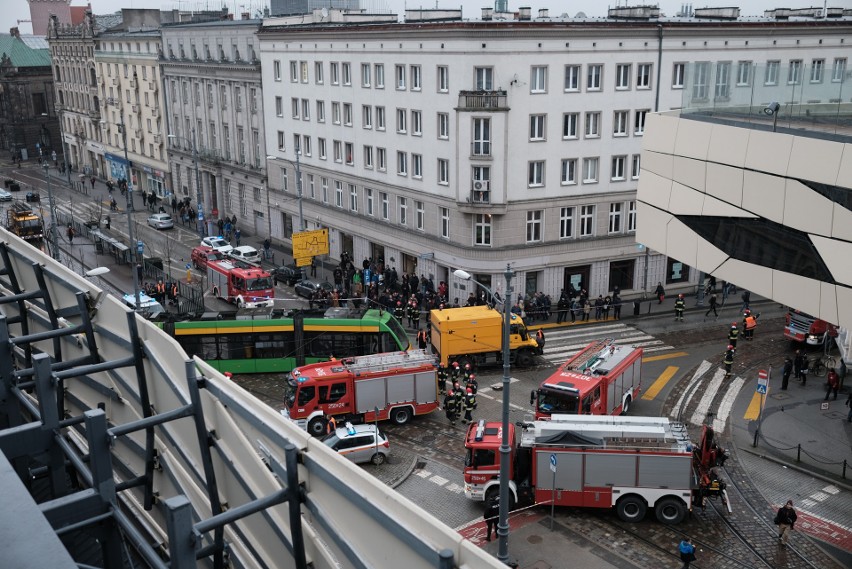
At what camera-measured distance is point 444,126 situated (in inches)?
1613

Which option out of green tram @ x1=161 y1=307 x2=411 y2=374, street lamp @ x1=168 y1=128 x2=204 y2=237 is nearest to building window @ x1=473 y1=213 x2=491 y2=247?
green tram @ x1=161 y1=307 x2=411 y2=374

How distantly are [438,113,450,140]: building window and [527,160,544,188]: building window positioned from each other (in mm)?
4498

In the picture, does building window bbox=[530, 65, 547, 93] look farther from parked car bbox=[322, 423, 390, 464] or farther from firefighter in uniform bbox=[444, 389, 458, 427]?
parked car bbox=[322, 423, 390, 464]

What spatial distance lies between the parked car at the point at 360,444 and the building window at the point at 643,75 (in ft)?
85.9

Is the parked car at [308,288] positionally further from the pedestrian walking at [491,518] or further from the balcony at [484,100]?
the pedestrian walking at [491,518]

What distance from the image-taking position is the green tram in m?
31.9

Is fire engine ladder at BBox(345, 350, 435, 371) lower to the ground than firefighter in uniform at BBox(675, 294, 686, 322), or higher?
higher

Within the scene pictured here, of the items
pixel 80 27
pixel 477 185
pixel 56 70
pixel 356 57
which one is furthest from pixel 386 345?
pixel 56 70

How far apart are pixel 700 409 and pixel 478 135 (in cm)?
1754

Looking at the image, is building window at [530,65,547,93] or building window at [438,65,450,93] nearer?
building window at [530,65,547,93]

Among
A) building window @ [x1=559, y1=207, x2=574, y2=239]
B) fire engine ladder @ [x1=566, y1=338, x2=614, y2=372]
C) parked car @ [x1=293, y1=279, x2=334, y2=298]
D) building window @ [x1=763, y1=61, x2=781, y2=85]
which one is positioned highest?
building window @ [x1=763, y1=61, x2=781, y2=85]

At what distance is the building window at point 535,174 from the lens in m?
40.7

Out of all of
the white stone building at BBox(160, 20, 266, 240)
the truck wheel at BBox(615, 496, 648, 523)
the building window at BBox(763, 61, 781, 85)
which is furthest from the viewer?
the white stone building at BBox(160, 20, 266, 240)

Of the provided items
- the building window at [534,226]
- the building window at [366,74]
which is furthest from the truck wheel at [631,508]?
the building window at [366,74]
